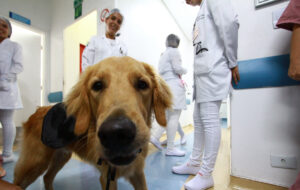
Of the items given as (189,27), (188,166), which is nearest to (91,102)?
(188,166)

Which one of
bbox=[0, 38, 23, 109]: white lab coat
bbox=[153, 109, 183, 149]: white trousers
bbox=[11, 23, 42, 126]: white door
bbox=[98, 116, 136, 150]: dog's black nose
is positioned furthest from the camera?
bbox=[11, 23, 42, 126]: white door

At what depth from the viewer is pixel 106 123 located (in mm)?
603

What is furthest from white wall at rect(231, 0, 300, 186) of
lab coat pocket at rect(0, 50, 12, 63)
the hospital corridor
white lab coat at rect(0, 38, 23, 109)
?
lab coat pocket at rect(0, 50, 12, 63)

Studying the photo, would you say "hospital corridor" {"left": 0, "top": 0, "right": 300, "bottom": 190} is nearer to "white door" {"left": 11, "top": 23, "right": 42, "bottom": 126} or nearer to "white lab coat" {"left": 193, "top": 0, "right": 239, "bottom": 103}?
"white lab coat" {"left": 193, "top": 0, "right": 239, "bottom": 103}

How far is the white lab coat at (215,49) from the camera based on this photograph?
1329 millimetres

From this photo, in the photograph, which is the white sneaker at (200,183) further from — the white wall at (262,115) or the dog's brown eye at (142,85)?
the dog's brown eye at (142,85)

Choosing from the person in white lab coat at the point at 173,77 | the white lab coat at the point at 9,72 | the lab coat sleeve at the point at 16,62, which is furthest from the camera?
the person in white lab coat at the point at 173,77

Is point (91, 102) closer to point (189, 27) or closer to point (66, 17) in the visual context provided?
point (66, 17)

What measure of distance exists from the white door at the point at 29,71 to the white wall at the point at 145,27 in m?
2.72

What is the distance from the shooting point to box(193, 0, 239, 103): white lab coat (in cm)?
133

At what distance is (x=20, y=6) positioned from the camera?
3680 mm

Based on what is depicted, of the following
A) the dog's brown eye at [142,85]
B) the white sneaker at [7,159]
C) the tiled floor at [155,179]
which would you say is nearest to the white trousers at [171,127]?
the tiled floor at [155,179]

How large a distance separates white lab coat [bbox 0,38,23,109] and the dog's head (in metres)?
1.89

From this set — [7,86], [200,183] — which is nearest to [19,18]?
[7,86]
